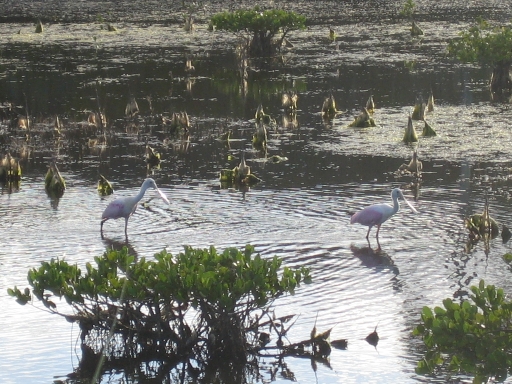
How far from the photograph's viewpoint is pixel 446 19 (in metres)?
49.4

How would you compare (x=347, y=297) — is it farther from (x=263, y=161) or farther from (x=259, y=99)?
(x=259, y=99)

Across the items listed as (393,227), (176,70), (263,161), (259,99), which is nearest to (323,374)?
(393,227)

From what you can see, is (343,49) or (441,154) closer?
(441,154)

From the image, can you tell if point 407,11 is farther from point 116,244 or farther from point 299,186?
point 116,244

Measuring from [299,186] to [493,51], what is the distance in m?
10.9

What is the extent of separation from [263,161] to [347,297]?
904cm

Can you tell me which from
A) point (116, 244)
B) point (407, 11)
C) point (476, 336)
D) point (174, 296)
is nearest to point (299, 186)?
point (116, 244)

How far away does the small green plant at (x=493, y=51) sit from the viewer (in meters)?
27.7

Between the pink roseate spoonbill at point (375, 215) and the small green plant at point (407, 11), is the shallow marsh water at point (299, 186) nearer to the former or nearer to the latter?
the pink roseate spoonbill at point (375, 215)

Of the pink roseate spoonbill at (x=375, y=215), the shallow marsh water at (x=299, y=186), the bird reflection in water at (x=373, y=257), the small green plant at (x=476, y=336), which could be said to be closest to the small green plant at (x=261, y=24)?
the shallow marsh water at (x=299, y=186)

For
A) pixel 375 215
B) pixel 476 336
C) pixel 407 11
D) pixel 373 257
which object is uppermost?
pixel 407 11

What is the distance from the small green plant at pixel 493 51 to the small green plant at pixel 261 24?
28.4 ft

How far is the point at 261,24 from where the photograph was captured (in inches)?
1443

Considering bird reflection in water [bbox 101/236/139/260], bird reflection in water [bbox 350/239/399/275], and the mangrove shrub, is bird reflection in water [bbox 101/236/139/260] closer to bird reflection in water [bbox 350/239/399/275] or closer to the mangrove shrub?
bird reflection in water [bbox 350/239/399/275]
